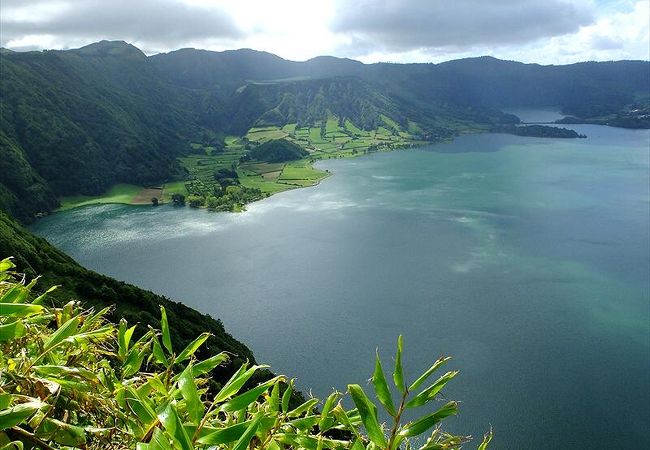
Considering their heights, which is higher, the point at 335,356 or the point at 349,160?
the point at 349,160

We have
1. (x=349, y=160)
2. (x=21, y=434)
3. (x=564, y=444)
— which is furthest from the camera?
(x=349, y=160)

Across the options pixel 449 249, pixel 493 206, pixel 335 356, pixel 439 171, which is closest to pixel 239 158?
pixel 439 171

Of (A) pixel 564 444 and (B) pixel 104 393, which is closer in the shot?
(B) pixel 104 393

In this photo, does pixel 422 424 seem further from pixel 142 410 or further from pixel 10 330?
pixel 10 330

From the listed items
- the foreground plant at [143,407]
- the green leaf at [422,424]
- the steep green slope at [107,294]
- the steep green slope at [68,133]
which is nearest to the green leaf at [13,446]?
the foreground plant at [143,407]

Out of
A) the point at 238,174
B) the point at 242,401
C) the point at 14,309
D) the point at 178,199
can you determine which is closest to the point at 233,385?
the point at 242,401

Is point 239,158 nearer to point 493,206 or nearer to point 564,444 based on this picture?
point 493,206

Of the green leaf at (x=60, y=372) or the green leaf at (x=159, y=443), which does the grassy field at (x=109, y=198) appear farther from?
the green leaf at (x=159, y=443)
